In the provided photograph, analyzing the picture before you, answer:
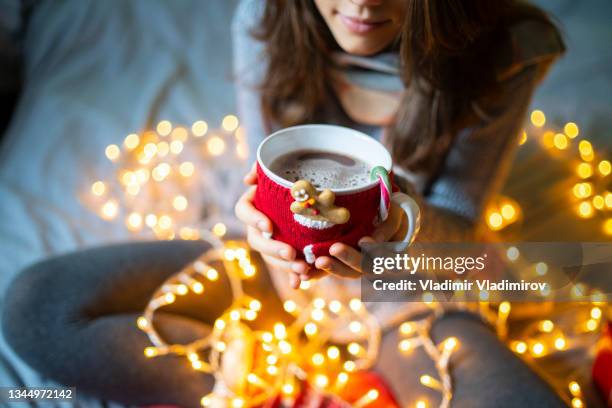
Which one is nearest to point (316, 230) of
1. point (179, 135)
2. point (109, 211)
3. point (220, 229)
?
point (220, 229)

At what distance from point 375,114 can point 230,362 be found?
0.39 m

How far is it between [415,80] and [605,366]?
0.49 metres

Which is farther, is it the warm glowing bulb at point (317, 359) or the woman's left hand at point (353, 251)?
the warm glowing bulb at point (317, 359)

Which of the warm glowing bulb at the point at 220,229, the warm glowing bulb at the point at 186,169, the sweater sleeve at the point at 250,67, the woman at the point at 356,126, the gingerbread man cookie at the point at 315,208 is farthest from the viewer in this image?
the warm glowing bulb at the point at 186,169

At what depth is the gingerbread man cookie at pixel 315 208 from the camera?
1.50 ft

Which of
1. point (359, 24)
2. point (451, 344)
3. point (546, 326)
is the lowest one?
point (546, 326)

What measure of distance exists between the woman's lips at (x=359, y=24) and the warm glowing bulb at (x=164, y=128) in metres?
0.68

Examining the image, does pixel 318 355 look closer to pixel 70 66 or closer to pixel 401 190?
pixel 401 190

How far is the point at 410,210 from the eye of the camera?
494 mm

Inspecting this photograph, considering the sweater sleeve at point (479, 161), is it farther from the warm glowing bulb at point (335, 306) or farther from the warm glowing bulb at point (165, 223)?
the warm glowing bulb at point (165, 223)

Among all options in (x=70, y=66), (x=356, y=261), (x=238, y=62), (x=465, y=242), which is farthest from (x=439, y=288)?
(x=70, y=66)

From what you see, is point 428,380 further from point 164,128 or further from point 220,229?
point 164,128

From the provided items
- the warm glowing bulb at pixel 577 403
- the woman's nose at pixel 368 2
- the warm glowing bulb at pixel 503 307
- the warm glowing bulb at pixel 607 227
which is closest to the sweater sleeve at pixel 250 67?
the woman's nose at pixel 368 2

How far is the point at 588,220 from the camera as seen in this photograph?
1.08 metres
